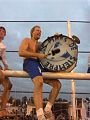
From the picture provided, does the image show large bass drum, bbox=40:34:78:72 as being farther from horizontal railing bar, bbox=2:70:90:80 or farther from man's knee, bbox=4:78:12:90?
man's knee, bbox=4:78:12:90

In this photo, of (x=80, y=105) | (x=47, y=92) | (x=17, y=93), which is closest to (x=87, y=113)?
(x=80, y=105)

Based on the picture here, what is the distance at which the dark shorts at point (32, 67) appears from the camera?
512cm

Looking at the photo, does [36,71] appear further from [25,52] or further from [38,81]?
[25,52]

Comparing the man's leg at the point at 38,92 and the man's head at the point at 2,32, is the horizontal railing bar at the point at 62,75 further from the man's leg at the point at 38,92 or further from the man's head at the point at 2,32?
the man's head at the point at 2,32

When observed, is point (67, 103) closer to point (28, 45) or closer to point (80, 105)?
point (80, 105)

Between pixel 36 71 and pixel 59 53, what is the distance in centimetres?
47

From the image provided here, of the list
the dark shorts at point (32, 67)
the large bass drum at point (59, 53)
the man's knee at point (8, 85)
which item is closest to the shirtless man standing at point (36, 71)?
the dark shorts at point (32, 67)

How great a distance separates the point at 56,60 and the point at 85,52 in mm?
368

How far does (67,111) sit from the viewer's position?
5.45 meters

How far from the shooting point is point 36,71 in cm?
512

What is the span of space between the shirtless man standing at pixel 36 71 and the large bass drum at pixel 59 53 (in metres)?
0.13

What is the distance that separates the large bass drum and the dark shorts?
0.18 metres

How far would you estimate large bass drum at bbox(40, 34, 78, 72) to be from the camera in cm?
539

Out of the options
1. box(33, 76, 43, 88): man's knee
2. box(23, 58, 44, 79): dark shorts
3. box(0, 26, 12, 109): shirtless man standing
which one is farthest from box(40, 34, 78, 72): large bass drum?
box(0, 26, 12, 109): shirtless man standing
